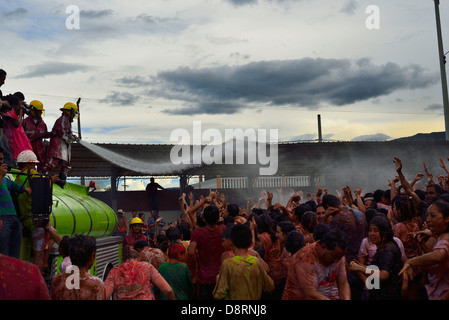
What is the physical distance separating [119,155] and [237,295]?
834 inches

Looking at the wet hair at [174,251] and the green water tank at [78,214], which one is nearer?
the wet hair at [174,251]

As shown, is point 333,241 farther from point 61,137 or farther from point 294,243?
point 61,137

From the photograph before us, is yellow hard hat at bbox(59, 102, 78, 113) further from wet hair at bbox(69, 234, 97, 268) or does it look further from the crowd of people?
wet hair at bbox(69, 234, 97, 268)

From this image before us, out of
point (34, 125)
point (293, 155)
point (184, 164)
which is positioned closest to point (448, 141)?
point (293, 155)

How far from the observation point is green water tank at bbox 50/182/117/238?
281 inches

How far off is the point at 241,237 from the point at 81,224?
4.23 m

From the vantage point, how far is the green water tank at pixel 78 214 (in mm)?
7145

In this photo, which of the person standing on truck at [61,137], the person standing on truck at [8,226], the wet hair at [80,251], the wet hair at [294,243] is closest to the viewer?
the wet hair at [80,251]

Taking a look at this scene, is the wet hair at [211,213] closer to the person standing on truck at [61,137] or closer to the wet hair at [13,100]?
the wet hair at [13,100]

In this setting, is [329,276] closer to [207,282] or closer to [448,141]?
[207,282]

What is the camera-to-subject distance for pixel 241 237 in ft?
14.9

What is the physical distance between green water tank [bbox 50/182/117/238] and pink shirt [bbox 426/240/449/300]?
5.00 meters

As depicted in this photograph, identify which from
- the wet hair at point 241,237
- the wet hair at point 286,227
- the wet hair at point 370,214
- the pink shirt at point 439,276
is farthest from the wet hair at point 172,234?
the pink shirt at point 439,276
